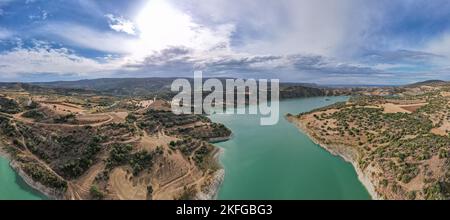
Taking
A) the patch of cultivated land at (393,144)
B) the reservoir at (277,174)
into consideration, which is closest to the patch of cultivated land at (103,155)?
the reservoir at (277,174)

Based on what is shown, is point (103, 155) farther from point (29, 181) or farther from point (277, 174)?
point (277, 174)

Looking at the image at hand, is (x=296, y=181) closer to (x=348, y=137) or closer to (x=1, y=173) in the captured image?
(x=348, y=137)

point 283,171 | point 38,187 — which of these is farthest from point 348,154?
point 38,187

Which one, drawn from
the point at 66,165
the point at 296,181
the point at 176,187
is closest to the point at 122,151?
the point at 66,165

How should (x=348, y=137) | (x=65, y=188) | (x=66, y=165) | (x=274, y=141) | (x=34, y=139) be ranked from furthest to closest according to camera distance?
(x=274, y=141)
(x=348, y=137)
(x=34, y=139)
(x=66, y=165)
(x=65, y=188)
